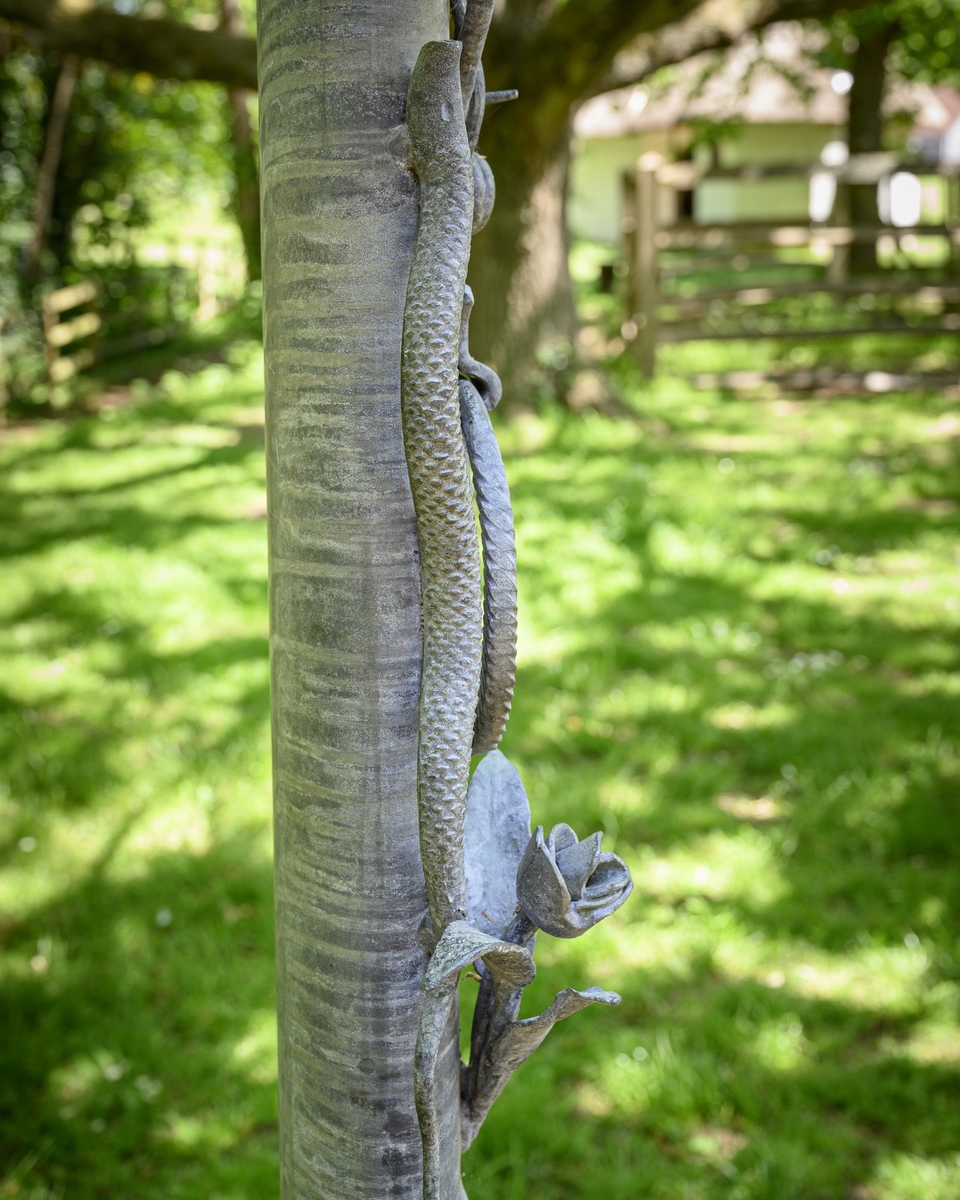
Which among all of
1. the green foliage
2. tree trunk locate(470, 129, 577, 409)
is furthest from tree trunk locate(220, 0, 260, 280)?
the green foliage

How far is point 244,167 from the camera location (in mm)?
10227

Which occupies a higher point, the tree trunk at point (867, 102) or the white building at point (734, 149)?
the white building at point (734, 149)

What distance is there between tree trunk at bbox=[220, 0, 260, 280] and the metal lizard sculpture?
993cm

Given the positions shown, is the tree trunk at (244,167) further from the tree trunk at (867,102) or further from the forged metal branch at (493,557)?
the forged metal branch at (493,557)

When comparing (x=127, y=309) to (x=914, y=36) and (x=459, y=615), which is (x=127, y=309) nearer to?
(x=914, y=36)

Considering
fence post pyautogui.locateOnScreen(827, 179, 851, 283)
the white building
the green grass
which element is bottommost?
the green grass

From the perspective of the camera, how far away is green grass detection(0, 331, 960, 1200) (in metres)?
2.24

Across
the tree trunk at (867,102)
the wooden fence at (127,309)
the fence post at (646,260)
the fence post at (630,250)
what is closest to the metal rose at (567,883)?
the fence post at (646,260)

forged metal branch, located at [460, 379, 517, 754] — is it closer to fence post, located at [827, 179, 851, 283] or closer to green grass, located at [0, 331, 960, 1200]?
green grass, located at [0, 331, 960, 1200]

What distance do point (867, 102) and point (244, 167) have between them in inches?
313

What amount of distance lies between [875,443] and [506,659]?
21.3ft

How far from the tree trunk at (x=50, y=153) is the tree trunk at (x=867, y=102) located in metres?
8.62

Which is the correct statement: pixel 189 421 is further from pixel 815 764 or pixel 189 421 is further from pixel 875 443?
pixel 815 764

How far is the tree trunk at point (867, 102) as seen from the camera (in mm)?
12930
